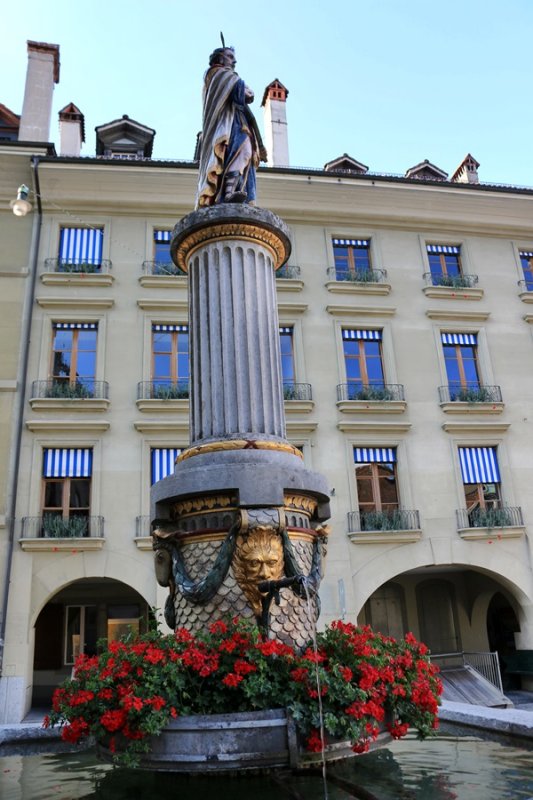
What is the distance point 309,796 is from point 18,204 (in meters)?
17.8

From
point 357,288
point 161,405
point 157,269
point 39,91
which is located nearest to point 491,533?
point 357,288

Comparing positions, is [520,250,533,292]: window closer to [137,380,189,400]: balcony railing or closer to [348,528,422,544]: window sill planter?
[348,528,422,544]: window sill planter

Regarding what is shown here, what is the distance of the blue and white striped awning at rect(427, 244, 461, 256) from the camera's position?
78.1ft

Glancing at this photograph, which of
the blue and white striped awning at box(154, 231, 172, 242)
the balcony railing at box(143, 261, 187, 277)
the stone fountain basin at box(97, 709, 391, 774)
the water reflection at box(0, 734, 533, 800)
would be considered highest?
the blue and white striped awning at box(154, 231, 172, 242)

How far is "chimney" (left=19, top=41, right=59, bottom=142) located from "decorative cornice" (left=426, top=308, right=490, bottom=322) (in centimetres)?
1378

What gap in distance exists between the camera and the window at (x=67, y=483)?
1911 cm

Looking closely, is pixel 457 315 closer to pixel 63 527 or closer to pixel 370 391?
pixel 370 391

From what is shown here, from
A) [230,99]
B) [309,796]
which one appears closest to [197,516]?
[309,796]

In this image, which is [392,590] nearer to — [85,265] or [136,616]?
[136,616]

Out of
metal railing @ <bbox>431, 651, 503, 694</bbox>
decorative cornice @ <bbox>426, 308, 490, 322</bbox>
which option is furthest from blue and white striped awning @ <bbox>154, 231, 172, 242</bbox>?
metal railing @ <bbox>431, 651, 503, 694</bbox>

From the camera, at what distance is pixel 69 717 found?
4176 millimetres

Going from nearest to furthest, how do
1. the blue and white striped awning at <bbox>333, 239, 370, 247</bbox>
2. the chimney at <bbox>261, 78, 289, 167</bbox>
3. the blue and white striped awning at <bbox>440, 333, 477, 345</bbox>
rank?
the blue and white striped awning at <bbox>440, 333, 477, 345</bbox>, the blue and white striped awning at <bbox>333, 239, 370, 247</bbox>, the chimney at <bbox>261, 78, 289, 167</bbox>

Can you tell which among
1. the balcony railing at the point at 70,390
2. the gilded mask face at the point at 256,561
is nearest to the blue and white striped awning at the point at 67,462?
the balcony railing at the point at 70,390

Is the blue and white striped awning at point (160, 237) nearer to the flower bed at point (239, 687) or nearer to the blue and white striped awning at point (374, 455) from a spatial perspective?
the blue and white striped awning at point (374, 455)
